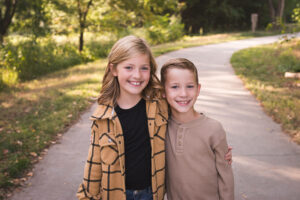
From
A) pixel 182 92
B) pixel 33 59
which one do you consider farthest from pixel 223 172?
pixel 33 59

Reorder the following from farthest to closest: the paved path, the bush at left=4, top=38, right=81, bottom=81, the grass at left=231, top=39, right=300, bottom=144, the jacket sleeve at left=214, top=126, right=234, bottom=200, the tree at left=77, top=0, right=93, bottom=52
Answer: the tree at left=77, top=0, right=93, bottom=52 → the bush at left=4, top=38, right=81, bottom=81 → the grass at left=231, top=39, right=300, bottom=144 → the paved path → the jacket sleeve at left=214, top=126, right=234, bottom=200

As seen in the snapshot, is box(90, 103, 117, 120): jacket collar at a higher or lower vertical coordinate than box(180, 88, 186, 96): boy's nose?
lower

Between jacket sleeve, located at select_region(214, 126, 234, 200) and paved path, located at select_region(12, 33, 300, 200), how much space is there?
46.9 inches

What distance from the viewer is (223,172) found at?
1.94 metres

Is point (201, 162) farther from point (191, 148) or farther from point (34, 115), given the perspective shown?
point (34, 115)

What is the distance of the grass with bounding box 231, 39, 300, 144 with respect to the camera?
484cm

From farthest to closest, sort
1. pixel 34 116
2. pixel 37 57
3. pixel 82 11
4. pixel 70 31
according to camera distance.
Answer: pixel 70 31 → pixel 82 11 → pixel 37 57 → pixel 34 116

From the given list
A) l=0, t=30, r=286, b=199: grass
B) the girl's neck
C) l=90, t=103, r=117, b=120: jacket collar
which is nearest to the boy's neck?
the girl's neck

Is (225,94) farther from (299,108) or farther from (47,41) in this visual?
(47,41)

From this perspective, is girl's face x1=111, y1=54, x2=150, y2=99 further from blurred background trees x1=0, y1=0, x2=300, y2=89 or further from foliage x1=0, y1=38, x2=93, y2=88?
foliage x1=0, y1=38, x2=93, y2=88

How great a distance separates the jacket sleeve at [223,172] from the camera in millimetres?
1918

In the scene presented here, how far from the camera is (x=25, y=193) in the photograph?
3.15 m

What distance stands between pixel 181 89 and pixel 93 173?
33.7 inches

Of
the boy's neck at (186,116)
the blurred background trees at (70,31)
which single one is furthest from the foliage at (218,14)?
→ the boy's neck at (186,116)
